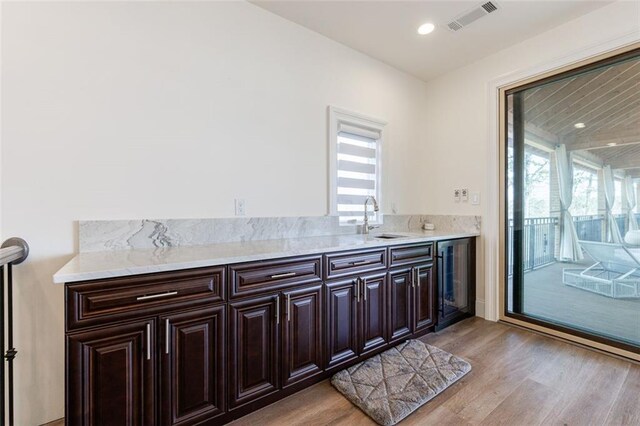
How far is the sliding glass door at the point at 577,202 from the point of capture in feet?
7.45

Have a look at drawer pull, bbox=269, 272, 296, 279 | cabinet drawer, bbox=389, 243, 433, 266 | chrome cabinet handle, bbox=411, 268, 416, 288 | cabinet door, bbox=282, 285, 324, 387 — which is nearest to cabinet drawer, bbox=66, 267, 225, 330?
drawer pull, bbox=269, 272, 296, 279

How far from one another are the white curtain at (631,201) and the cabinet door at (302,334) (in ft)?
8.06

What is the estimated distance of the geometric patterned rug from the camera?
1649 millimetres

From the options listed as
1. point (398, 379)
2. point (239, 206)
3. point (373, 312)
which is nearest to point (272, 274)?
point (239, 206)

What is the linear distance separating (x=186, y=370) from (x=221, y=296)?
1.22 ft

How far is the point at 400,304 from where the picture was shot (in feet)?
7.80

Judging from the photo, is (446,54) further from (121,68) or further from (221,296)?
(221,296)

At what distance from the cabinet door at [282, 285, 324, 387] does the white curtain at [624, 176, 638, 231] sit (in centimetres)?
246

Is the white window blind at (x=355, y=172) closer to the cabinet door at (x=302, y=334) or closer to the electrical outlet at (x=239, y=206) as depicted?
the electrical outlet at (x=239, y=206)

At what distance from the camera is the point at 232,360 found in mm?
1534

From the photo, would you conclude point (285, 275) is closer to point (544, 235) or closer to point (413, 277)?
point (413, 277)

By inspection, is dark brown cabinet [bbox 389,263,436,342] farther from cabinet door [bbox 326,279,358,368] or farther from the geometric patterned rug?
cabinet door [bbox 326,279,358,368]

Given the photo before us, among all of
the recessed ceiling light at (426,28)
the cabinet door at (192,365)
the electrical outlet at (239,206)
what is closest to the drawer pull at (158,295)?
the cabinet door at (192,365)

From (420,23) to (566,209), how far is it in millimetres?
2073
